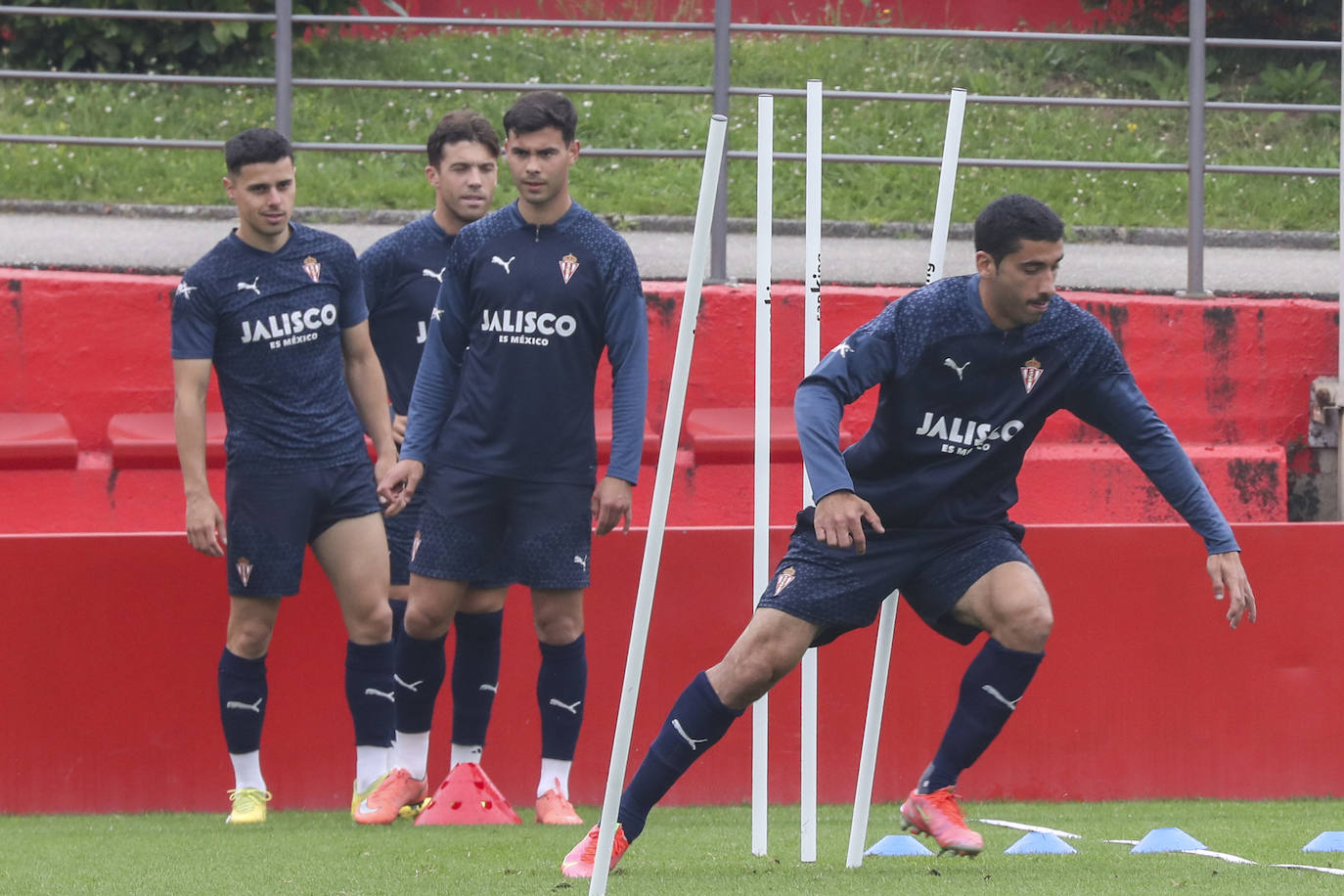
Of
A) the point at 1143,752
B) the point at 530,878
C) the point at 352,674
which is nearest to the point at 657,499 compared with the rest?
the point at 530,878

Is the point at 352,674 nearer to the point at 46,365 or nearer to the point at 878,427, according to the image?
the point at 878,427

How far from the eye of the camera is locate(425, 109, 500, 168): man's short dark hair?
647 cm

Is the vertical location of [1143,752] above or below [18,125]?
below

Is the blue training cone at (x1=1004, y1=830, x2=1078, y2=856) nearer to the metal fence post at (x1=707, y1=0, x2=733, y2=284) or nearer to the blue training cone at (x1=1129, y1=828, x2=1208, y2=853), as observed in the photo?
the blue training cone at (x1=1129, y1=828, x2=1208, y2=853)

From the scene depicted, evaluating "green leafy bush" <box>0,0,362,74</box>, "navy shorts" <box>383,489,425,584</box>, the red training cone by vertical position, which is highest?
"green leafy bush" <box>0,0,362,74</box>

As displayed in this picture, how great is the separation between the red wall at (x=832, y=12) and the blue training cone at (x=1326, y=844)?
27.9 feet

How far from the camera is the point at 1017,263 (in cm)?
460

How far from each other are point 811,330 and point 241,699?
251 centimetres

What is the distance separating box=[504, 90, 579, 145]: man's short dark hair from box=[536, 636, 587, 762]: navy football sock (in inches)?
65.8

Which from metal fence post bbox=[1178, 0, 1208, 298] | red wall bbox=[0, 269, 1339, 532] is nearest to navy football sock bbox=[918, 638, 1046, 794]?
red wall bbox=[0, 269, 1339, 532]

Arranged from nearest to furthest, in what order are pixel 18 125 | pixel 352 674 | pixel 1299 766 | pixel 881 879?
pixel 881 879 < pixel 352 674 < pixel 1299 766 < pixel 18 125

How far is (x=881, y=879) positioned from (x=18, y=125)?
29.2 ft

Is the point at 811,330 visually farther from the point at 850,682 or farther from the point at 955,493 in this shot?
the point at 850,682

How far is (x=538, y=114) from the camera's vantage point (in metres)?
5.66
